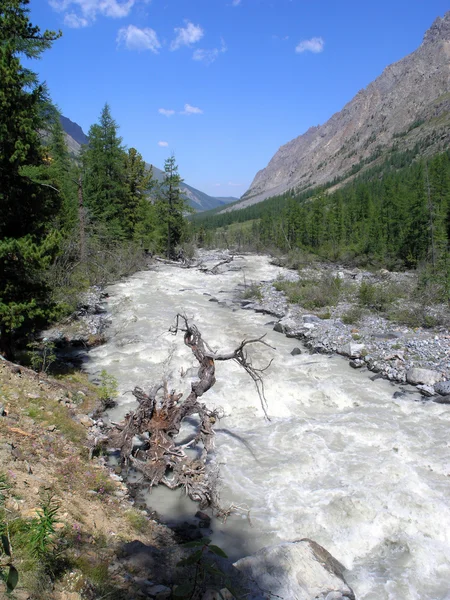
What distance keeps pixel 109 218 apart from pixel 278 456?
2782 cm

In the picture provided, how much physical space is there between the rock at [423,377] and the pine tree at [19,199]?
11.1 meters

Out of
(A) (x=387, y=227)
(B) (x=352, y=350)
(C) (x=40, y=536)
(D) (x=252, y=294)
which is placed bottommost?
(B) (x=352, y=350)

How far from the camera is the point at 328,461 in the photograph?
8594mm

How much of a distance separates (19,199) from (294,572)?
9.64m

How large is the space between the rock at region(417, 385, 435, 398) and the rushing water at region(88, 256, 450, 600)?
1.77 ft

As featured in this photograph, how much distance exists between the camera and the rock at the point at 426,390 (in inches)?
461

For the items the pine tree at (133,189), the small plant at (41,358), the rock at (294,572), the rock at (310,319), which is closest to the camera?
the rock at (294,572)

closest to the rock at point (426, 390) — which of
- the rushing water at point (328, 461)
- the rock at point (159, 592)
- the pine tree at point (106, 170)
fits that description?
the rushing water at point (328, 461)

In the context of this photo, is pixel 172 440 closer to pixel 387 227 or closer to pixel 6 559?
pixel 6 559

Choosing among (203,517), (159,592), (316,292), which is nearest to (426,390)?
(203,517)

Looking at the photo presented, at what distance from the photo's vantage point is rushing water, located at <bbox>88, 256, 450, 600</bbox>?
6324mm

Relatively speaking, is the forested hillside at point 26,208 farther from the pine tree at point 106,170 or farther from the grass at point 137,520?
the pine tree at point 106,170

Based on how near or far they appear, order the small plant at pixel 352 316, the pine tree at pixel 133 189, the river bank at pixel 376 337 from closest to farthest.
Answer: the river bank at pixel 376 337 < the small plant at pixel 352 316 < the pine tree at pixel 133 189

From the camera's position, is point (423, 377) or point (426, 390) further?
point (423, 377)
